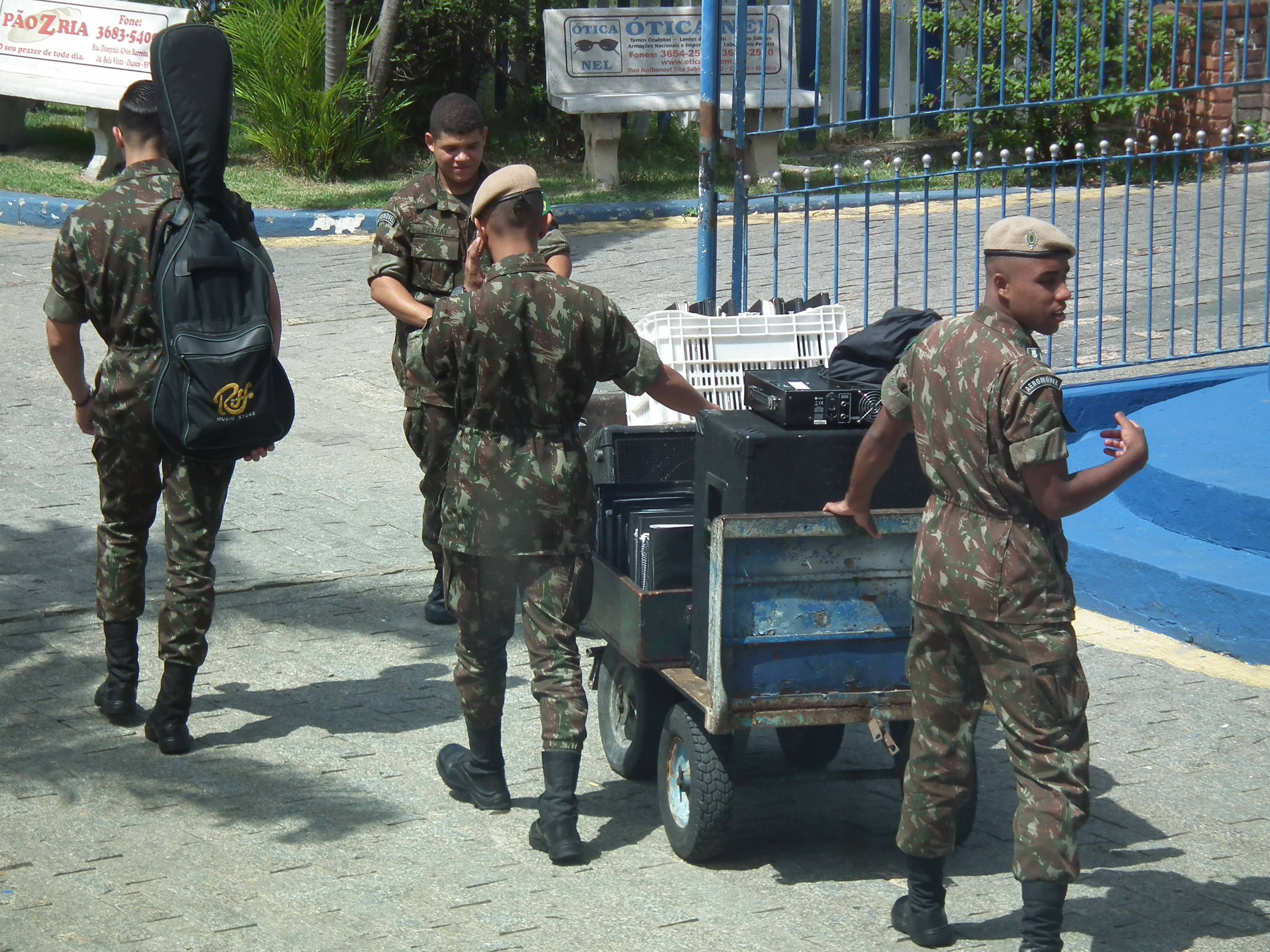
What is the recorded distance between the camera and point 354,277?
11141 mm

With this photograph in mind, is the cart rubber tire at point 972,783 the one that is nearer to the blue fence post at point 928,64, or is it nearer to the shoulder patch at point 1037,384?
the shoulder patch at point 1037,384

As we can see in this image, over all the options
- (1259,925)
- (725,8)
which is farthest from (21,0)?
(1259,925)

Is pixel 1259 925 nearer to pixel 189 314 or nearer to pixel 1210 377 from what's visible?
pixel 189 314

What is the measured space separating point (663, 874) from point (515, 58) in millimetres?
12960

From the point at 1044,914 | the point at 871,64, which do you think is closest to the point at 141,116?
the point at 1044,914

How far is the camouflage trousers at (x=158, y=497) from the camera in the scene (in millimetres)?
4629

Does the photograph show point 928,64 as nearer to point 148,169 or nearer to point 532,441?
point 148,169

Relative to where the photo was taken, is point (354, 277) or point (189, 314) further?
point (354, 277)

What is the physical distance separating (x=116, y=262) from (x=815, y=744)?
2.47 meters

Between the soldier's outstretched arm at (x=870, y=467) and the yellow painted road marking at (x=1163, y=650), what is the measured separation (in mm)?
1927

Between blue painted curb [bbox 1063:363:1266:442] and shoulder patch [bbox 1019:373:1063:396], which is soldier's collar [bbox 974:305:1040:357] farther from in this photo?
blue painted curb [bbox 1063:363:1266:442]

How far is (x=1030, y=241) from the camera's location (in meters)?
3.42

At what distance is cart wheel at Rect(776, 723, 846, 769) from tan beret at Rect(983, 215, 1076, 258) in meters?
1.76

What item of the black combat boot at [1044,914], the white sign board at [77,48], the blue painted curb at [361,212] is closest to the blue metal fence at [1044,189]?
the blue painted curb at [361,212]
